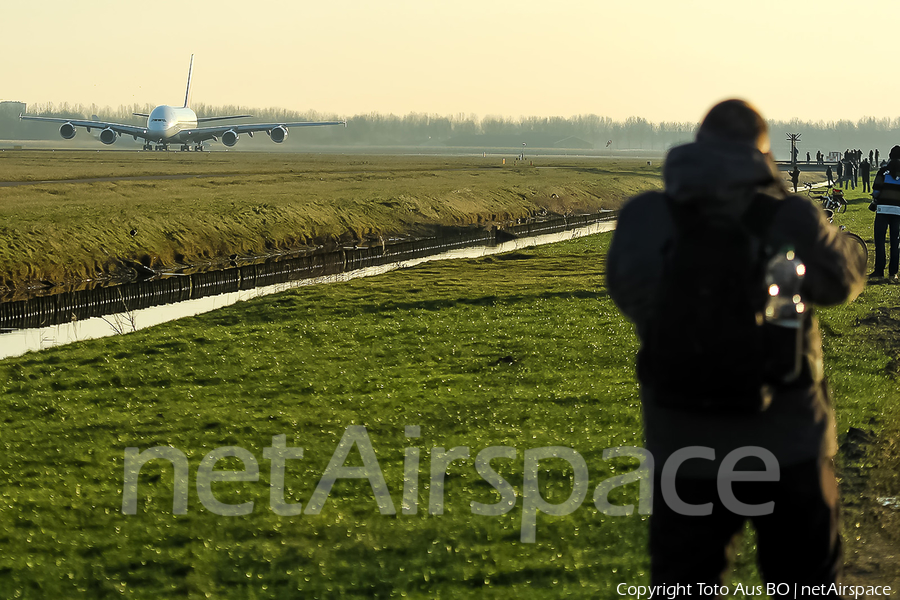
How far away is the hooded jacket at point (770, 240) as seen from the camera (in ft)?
10.9

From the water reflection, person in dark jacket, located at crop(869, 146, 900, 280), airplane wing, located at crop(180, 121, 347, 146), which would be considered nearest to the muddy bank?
the water reflection

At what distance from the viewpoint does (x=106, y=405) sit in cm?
1138

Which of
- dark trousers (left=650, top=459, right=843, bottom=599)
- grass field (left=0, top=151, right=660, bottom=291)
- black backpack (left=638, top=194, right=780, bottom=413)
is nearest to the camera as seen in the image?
black backpack (left=638, top=194, right=780, bottom=413)

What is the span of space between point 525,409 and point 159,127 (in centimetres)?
10695

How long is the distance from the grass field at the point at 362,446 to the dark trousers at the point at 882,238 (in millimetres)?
1412

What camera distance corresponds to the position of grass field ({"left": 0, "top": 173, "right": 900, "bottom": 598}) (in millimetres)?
6148

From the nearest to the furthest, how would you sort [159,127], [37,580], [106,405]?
[37,580] < [106,405] < [159,127]

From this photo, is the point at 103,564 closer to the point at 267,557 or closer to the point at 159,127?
the point at 267,557

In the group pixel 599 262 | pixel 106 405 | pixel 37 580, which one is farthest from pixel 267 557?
pixel 599 262

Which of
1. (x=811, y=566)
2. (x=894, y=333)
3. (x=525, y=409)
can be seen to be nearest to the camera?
(x=811, y=566)

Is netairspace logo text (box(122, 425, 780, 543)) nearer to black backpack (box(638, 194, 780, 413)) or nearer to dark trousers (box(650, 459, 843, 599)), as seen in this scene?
dark trousers (box(650, 459, 843, 599))

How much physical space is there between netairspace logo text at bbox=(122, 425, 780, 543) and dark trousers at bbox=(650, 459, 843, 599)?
112 inches

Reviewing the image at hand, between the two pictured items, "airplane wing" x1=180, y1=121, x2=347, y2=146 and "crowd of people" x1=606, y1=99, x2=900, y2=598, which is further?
"airplane wing" x1=180, y1=121, x2=347, y2=146

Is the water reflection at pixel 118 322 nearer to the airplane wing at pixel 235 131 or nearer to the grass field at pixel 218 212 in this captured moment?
the grass field at pixel 218 212
